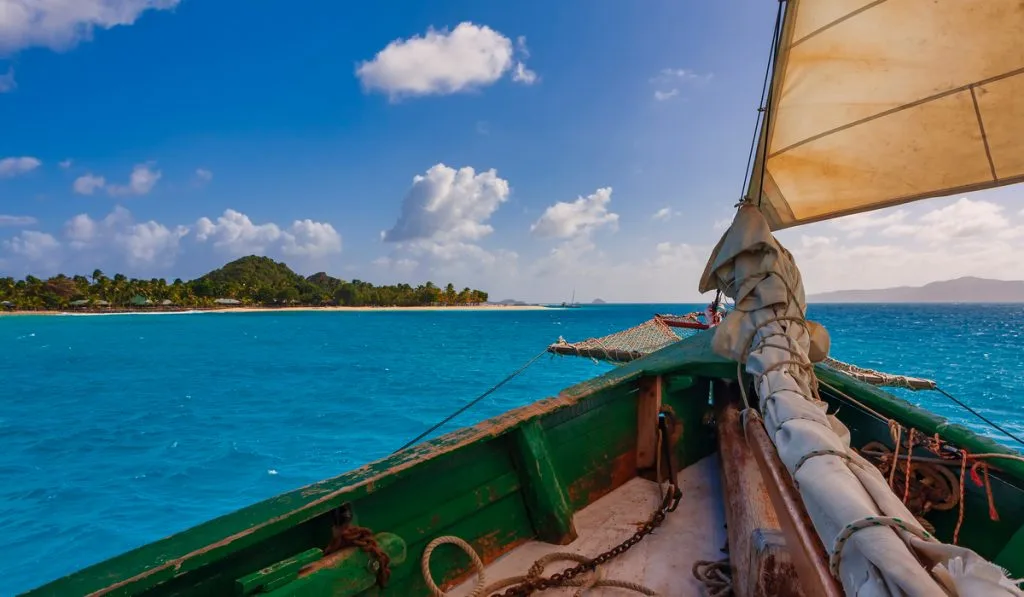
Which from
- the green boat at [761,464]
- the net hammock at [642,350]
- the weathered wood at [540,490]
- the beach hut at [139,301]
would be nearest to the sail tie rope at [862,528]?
the green boat at [761,464]

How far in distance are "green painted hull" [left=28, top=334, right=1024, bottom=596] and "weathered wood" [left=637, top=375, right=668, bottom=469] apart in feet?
0.21

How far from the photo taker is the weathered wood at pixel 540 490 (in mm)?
2889

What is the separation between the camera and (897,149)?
4.61m

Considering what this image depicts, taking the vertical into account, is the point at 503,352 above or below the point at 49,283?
below

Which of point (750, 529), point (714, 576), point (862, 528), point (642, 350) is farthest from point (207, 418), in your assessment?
point (862, 528)

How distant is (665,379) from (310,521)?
307 centimetres

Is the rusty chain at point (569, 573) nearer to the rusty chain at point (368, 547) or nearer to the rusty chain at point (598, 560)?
the rusty chain at point (598, 560)

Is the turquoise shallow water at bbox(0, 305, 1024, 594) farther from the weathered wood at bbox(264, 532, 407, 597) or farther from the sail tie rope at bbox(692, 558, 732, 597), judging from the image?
the sail tie rope at bbox(692, 558, 732, 597)

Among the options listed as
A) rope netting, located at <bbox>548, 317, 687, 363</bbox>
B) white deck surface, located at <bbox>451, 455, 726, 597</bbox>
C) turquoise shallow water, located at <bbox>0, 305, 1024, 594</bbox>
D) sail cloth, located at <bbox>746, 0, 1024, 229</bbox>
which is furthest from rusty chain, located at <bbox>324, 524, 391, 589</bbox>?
rope netting, located at <bbox>548, 317, 687, 363</bbox>

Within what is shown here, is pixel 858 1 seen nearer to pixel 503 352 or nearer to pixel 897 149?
pixel 897 149

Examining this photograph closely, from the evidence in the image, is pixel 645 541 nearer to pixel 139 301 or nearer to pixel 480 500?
pixel 480 500

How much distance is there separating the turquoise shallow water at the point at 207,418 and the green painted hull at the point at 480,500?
8.71 meters

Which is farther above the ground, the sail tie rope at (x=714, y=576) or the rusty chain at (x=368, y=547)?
the rusty chain at (x=368, y=547)

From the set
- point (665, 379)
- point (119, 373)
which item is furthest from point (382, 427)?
point (119, 373)
